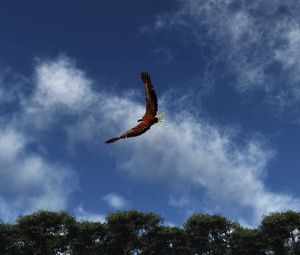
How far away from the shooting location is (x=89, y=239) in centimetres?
8725

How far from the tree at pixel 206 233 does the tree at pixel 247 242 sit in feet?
5.01

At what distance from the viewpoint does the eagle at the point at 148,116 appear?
6082 mm

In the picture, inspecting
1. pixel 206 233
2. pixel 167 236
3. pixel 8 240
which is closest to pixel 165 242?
pixel 167 236

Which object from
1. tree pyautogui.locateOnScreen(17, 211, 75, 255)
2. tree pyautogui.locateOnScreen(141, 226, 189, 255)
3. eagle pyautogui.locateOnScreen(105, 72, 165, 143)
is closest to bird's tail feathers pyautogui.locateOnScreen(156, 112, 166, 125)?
eagle pyautogui.locateOnScreen(105, 72, 165, 143)

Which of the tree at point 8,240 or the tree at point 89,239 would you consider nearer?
the tree at point 8,240

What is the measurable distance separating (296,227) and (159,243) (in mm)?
23088

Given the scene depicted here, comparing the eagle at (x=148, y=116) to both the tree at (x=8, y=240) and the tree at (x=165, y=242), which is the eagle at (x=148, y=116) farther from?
the tree at (x=165, y=242)

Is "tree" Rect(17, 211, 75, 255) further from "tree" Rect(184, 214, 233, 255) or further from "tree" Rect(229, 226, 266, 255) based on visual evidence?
"tree" Rect(229, 226, 266, 255)

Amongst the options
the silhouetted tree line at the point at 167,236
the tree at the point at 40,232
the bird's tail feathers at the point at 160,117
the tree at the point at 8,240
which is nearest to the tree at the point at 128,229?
the silhouetted tree line at the point at 167,236

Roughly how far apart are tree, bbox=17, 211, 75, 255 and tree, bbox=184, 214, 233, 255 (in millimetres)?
22076

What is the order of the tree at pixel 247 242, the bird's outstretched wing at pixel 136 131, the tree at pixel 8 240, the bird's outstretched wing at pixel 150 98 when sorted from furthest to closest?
the tree at pixel 247 242, the tree at pixel 8 240, the bird's outstretched wing at pixel 150 98, the bird's outstretched wing at pixel 136 131

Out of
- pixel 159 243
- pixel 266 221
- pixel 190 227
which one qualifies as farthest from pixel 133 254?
pixel 266 221

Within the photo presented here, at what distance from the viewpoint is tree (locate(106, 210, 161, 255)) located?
84.5 meters

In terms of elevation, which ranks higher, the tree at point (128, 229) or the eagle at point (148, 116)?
the tree at point (128, 229)
